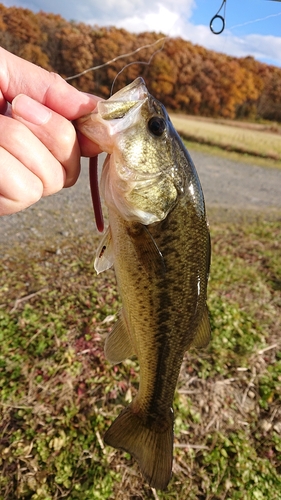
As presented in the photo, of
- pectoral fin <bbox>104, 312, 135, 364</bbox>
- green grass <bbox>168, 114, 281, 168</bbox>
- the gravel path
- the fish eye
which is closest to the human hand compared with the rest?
the fish eye

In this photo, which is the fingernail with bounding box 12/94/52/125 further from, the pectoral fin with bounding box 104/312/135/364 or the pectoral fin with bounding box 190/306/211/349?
the pectoral fin with bounding box 190/306/211/349

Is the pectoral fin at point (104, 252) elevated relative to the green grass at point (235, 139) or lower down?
elevated

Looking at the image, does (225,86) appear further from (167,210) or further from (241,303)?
(167,210)

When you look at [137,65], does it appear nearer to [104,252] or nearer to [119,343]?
[104,252]

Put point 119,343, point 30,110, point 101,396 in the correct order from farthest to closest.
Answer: point 101,396 < point 119,343 < point 30,110

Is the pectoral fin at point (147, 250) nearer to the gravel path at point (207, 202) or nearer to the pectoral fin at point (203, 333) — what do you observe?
the pectoral fin at point (203, 333)

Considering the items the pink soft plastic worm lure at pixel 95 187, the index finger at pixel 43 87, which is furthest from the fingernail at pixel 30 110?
the pink soft plastic worm lure at pixel 95 187

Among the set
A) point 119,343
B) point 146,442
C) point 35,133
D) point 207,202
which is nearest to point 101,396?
point 146,442
